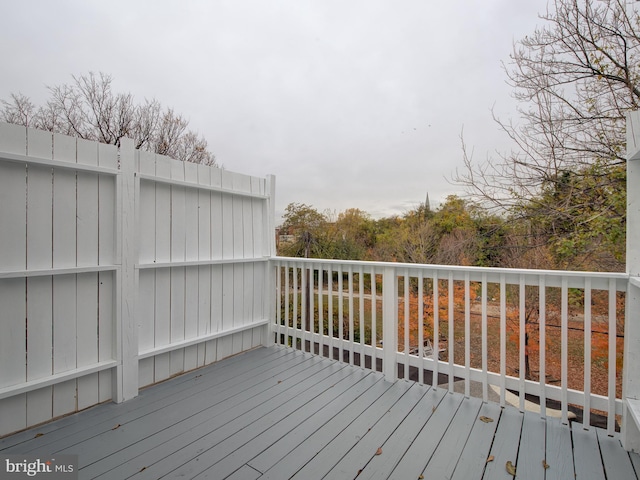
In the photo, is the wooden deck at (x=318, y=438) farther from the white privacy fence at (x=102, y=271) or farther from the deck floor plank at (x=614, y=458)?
the white privacy fence at (x=102, y=271)

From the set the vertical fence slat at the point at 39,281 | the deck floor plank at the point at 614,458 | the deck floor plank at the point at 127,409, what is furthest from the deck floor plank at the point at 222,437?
the deck floor plank at the point at 614,458

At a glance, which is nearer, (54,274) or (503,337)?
(54,274)

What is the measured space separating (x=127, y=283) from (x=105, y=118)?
376 inches

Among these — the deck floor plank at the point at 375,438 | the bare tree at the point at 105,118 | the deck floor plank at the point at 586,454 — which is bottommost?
the deck floor plank at the point at 375,438

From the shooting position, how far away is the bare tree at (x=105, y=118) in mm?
8151

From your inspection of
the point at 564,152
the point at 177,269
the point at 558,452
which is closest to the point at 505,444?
the point at 558,452

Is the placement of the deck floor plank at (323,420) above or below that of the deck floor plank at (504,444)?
below

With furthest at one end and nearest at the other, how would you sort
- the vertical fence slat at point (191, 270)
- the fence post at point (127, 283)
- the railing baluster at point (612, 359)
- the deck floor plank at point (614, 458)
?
the vertical fence slat at point (191, 270) → the fence post at point (127, 283) → the railing baluster at point (612, 359) → the deck floor plank at point (614, 458)

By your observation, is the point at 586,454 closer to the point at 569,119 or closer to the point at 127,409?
the point at 127,409

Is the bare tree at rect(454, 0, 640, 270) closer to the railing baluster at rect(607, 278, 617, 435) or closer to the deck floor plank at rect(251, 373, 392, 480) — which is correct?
the railing baluster at rect(607, 278, 617, 435)

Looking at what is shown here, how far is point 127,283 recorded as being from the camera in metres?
2.40

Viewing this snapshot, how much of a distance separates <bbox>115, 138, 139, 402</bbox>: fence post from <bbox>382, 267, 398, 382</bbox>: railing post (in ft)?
6.88

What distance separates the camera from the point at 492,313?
8.59 metres

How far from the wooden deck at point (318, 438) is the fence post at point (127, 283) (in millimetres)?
183
